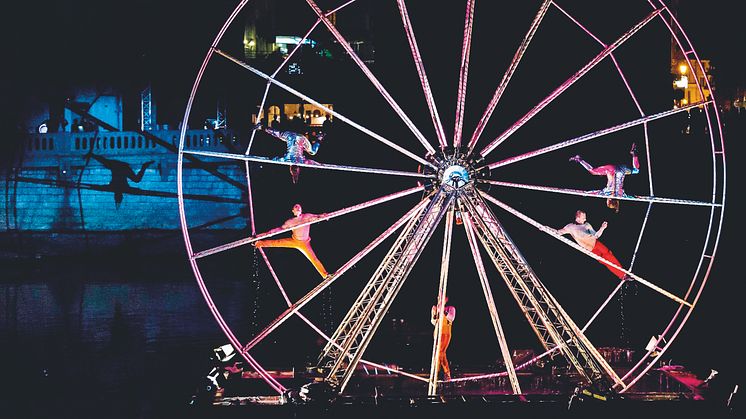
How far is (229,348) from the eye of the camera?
42.9ft

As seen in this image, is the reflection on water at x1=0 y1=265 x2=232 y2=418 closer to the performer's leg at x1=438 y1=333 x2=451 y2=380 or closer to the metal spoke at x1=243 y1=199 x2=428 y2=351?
the metal spoke at x1=243 y1=199 x2=428 y2=351

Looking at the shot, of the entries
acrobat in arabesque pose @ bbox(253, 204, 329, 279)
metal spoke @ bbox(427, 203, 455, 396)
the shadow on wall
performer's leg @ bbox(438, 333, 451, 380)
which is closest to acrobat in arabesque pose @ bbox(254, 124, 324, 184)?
acrobat in arabesque pose @ bbox(253, 204, 329, 279)

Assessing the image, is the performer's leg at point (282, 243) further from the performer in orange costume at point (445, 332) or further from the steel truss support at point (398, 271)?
the performer in orange costume at point (445, 332)

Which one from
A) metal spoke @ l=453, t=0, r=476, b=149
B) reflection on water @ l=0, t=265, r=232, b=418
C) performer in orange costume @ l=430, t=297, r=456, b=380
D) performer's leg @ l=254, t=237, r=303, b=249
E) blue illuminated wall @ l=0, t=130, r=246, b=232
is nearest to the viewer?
metal spoke @ l=453, t=0, r=476, b=149

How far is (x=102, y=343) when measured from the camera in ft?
60.8

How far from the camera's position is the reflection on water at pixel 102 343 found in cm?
1405

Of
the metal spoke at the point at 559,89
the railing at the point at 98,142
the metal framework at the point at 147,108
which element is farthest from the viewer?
the metal framework at the point at 147,108

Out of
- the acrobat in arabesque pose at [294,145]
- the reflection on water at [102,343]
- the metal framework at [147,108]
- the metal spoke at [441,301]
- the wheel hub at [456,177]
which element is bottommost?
the reflection on water at [102,343]

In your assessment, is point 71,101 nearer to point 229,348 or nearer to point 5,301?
point 5,301

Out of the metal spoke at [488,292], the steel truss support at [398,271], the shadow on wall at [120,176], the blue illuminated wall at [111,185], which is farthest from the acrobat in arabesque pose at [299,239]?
the shadow on wall at [120,176]

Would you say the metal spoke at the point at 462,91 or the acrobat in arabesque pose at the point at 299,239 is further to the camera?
the acrobat in arabesque pose at the point at 299,239

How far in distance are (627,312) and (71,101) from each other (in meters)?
26.1

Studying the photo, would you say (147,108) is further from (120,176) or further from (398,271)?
(398,271)

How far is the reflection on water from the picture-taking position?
14.1 meters
